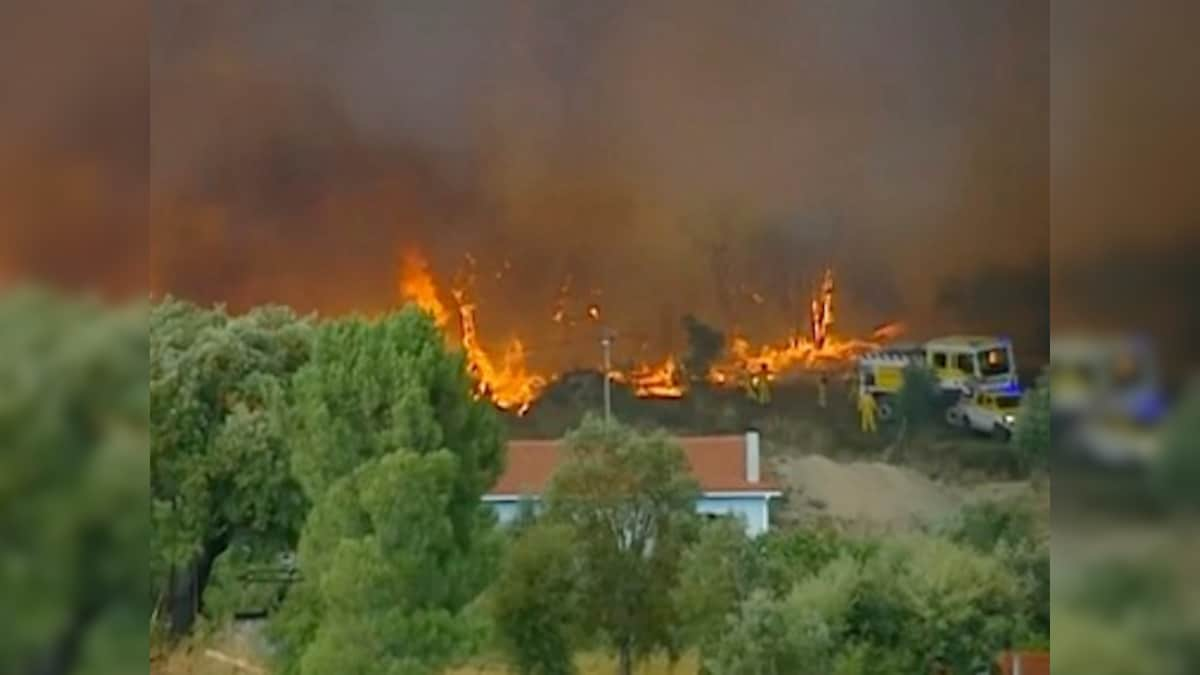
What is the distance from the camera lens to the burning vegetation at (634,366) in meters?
3.23

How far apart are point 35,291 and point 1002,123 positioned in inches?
71.6

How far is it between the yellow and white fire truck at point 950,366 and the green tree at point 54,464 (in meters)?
1.41

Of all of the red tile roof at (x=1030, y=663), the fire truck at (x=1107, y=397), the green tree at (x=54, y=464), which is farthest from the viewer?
the red tile roof at (x=1030, y=663)

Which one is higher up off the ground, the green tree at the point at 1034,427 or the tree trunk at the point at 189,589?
the green tree at the point at 1034,427

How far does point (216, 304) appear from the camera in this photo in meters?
3.22

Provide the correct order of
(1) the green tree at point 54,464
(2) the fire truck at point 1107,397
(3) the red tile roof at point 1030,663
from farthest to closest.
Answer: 1. (3) the red tile roof at point 1030,663
2. (1) the green tree at point 54,464
3. (2) the fire truck at point 1107,397

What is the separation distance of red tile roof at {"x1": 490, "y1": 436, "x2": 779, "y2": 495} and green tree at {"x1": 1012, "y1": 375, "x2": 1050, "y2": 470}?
1.55 feet

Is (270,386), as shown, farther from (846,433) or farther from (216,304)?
(846,433)

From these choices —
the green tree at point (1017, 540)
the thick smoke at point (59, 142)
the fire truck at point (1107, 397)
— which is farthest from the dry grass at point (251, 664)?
the fire truck at point (1107, 397)

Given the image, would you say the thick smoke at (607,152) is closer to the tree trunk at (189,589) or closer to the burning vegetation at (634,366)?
the burning vegetation at (634,366)

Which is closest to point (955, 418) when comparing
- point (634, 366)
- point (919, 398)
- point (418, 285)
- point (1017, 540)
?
point (919, 398)

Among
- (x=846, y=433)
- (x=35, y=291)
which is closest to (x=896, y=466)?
(x=846, y=433)

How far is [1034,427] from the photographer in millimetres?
3178

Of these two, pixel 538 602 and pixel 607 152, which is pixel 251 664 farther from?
pixel 607 152
